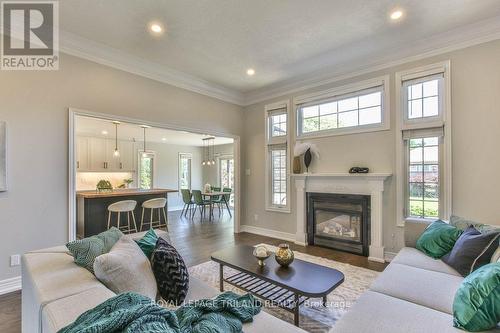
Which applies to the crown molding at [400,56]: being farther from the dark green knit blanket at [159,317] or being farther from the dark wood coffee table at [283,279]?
the dark green knit blanket at [159,317]

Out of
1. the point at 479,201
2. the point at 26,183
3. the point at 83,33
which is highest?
the point at 83,33

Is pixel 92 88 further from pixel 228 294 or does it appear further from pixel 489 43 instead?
pixel 489 43

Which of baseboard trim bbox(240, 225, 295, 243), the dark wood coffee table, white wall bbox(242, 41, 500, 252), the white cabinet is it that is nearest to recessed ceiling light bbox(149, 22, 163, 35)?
the dark wood coffee table

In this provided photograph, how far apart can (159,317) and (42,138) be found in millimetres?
3032

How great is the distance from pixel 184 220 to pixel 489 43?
22.9 feet

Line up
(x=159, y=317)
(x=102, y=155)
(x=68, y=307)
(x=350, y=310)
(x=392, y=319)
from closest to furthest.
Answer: (x=159, y=317), (x=68, y=307), (x=392, y=319), (x=350, y=310), (x=102, y=155)

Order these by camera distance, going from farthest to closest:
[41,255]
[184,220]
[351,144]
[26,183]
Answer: [184,220]
[351,144]
[26,183]
[41,255]

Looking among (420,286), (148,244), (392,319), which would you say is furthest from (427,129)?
(148,244)

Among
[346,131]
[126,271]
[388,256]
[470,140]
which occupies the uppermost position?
[346,131]

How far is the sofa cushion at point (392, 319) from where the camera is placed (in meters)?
1.29

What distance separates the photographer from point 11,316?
2217mm

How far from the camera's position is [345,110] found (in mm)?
4066

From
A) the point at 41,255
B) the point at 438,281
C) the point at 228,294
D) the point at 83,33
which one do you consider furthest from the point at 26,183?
the point at 438,281

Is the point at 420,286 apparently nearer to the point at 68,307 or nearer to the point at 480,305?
the point at 480,305
